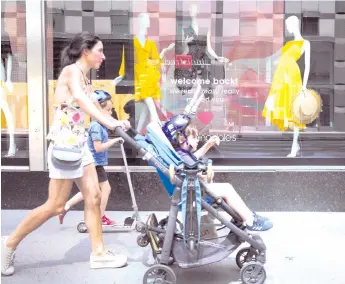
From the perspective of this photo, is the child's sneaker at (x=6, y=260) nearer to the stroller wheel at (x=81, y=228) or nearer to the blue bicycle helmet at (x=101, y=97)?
the stroller wheel at (x=81, y=228)

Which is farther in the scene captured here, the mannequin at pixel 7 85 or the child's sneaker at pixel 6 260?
the mannequin at pixel 7 85

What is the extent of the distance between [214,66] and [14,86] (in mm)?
2254

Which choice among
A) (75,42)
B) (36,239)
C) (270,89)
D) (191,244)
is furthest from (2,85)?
(191,244)

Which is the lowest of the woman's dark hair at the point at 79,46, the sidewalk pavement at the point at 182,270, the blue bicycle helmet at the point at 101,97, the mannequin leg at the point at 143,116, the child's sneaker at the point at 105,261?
the sidewalk pavement at the point at 182,270

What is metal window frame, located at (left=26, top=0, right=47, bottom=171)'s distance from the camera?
6.70 meters

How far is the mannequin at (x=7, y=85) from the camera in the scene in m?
6.86

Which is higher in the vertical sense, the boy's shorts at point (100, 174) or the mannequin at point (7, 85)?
the mannequin at point (7, 85)

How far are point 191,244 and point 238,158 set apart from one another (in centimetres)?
276

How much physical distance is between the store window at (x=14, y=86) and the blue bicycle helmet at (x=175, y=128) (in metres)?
2.88

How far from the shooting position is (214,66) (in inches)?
270

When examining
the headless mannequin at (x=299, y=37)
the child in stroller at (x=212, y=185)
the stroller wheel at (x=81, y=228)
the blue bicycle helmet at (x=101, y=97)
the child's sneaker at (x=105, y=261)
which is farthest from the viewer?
the headless mannequin at (x=299, y=37)

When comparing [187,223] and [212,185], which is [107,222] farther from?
[187,223]

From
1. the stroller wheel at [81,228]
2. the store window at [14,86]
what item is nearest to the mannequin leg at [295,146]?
the stroller wheel at [81,228]

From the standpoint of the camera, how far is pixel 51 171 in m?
4.52
